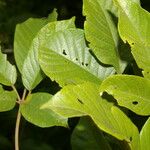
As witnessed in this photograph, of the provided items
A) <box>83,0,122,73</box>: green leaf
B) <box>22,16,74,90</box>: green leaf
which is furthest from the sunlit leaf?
<box>83,0,122,73</box>: green leaf

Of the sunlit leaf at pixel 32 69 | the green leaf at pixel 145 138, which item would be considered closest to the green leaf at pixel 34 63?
the sunlit leaf at pixel 32 69

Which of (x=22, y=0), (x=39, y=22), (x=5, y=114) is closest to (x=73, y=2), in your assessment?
(x=22, y=0)

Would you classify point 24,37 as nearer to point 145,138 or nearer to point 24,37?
point 24,37

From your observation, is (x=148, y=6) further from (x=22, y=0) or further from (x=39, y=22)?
(x=39, y=22)

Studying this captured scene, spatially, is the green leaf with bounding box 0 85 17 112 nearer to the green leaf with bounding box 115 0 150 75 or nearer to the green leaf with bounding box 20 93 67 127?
the green leaf with bounding box 20 93 67 127

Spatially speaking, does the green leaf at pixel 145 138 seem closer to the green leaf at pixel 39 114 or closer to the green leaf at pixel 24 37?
the green leaf at pixel 39 114

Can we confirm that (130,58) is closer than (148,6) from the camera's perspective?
Yes

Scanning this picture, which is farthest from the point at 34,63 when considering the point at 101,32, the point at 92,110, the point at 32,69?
the point at 92,110
